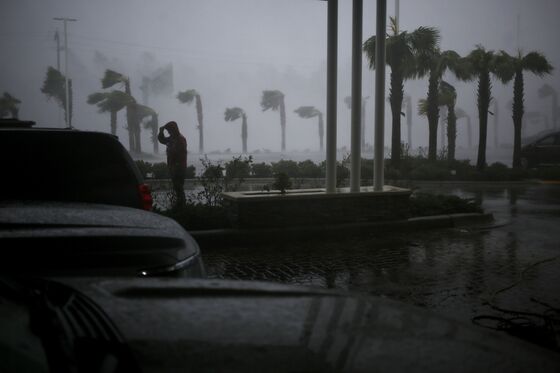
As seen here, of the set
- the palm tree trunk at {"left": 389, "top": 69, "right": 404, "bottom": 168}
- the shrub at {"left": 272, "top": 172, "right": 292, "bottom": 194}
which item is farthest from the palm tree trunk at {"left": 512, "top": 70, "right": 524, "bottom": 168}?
the shrub at {"left": 272, "top": 172, "right": 292, "bottom": 194}

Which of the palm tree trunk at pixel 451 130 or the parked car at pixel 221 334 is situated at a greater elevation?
the palm tree trunk at pixel 451 130

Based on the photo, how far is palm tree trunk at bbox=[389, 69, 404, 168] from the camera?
27062 millimetres

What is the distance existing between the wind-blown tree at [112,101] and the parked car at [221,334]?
46796mm

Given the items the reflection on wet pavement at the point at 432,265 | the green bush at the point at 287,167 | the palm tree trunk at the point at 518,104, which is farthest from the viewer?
the palm tree trunk at the point at 518,104

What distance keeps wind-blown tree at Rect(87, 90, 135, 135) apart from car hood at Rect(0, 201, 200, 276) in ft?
149

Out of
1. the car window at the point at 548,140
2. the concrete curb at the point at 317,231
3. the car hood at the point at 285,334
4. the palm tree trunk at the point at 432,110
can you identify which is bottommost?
the concrete curb at the point at 317,231

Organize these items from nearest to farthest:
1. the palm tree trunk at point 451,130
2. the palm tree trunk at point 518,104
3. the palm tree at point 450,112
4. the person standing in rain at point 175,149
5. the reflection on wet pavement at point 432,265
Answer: the reflection on wet pavement at point 432,265, the person standing in rain at point 175,149, the palm tree trunk at point 518,104, the palm tree at point 450,112, the palm tree trunk at point 451,130

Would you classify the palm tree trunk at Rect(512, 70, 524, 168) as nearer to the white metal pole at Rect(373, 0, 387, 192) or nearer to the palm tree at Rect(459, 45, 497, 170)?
the palm tree at Rect(459, 45, 497, 170)

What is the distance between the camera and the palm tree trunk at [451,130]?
36494mm

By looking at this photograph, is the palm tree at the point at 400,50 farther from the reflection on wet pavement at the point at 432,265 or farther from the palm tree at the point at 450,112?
the reflection on wet pavement at the point at 432,265

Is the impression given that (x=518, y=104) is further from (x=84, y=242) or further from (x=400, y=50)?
(x=84, y=242)

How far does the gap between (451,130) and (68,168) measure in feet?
119

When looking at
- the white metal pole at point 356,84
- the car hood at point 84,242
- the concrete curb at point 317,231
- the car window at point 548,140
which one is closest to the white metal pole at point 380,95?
the white metal pole at point 356,84

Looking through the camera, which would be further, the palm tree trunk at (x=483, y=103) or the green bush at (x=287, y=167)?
the palm tree trunk at (x=483, y=103)
